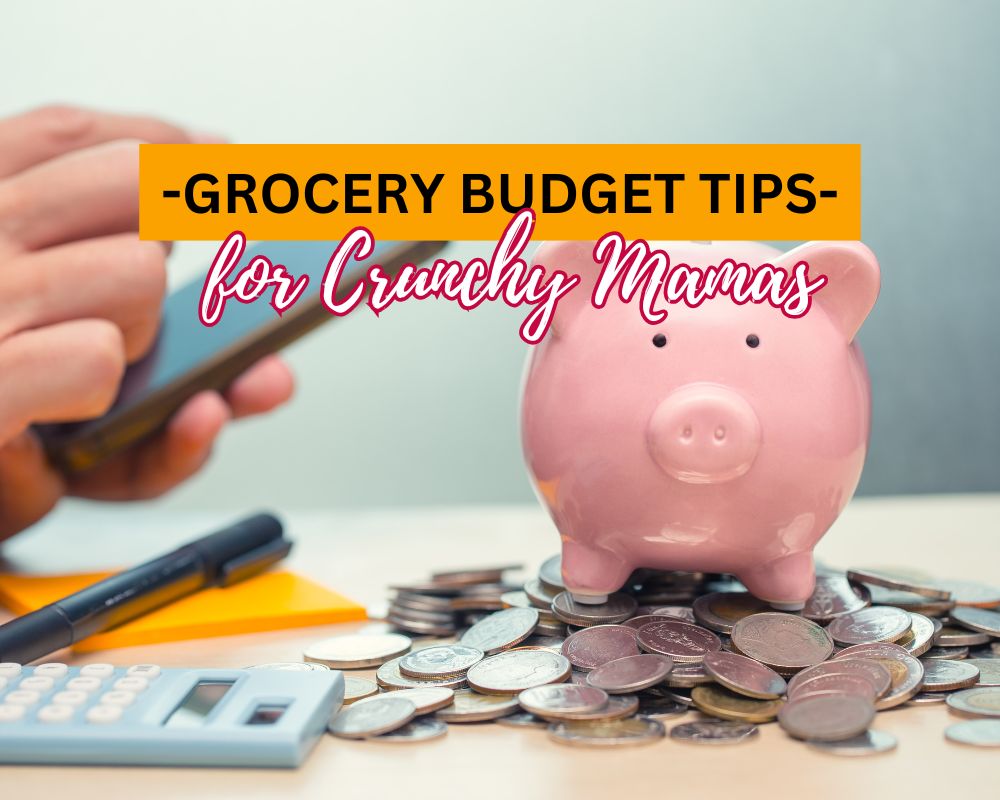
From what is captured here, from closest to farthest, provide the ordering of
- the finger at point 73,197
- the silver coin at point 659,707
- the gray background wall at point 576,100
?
the silver coin at point 659,707
the finger at point 73,197
the gray background wall at point 576,100

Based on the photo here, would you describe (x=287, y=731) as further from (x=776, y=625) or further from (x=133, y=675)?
(x=776, y=625)

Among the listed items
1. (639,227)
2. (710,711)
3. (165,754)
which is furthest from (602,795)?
(639,227)

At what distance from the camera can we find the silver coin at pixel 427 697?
0.60m

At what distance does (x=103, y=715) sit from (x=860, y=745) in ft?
1.37

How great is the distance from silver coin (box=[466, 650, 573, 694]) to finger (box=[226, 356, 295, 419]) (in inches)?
24.2

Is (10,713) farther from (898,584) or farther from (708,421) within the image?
(898,584)

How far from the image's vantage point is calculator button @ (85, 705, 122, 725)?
550 millimetres

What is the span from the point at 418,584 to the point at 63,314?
0.42 metres

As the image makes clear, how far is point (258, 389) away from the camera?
120 centimetres

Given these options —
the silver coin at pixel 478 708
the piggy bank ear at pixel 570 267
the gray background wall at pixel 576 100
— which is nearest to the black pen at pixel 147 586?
the silver coin at pixel 478 708

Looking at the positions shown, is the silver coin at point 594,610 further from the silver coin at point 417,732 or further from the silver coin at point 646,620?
the silver coin at point 417,732

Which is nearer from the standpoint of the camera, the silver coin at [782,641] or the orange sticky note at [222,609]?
the silver coin at [782,641]

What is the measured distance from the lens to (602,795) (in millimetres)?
504

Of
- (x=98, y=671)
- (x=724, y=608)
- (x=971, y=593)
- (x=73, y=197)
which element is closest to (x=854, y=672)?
(x=724, y=608)
